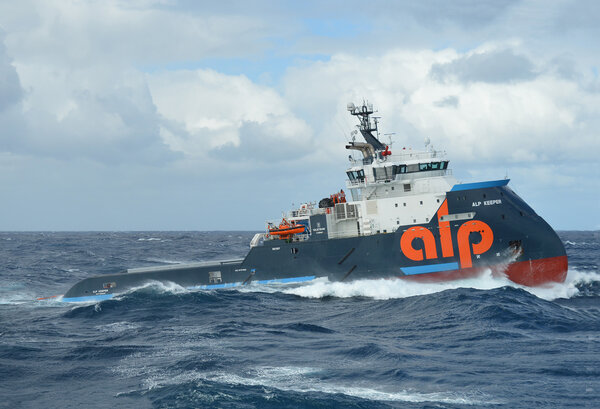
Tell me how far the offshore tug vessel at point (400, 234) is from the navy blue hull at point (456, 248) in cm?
5

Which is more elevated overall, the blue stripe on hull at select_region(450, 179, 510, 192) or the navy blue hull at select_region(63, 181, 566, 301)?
the blue stripe on hull at select_region(450, 179, 510, 192)

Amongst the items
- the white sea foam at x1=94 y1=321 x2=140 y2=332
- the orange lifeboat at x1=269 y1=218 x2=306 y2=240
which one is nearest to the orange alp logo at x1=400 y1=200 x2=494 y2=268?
the orange lifeboat at x1=269 y1=218 x2=306 y2=240

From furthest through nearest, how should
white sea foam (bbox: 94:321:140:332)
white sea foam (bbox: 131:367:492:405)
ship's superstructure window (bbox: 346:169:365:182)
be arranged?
ship's superstructure window (bbox: 346:169:365:182) → white sea foam (bbox: 94:321:140:332) → white sea foam (bbox: 131:367:492:405)

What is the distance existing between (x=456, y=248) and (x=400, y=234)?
9.01 feet

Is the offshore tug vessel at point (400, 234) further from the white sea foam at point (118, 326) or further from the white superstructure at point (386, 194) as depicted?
the white sea foam at point (118, 326)

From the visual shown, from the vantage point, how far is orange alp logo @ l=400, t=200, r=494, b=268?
27.4m

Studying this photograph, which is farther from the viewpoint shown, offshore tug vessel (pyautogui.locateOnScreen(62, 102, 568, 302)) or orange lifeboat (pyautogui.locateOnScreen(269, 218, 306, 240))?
orange lifeboat (pyautogui.locateOnScreen(269, 218, 306, 240))

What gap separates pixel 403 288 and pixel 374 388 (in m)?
14.0

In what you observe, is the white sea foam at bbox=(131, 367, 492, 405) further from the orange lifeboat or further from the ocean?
the orange lifeboat

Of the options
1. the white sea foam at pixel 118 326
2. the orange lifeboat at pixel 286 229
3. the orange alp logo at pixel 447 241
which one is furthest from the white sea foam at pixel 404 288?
the white sea foam at pixel 118 326

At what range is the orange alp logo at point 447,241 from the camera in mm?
27438

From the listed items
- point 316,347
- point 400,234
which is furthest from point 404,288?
point 316,347

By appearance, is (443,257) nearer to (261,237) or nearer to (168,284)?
(261,237)

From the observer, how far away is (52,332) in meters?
23.4
